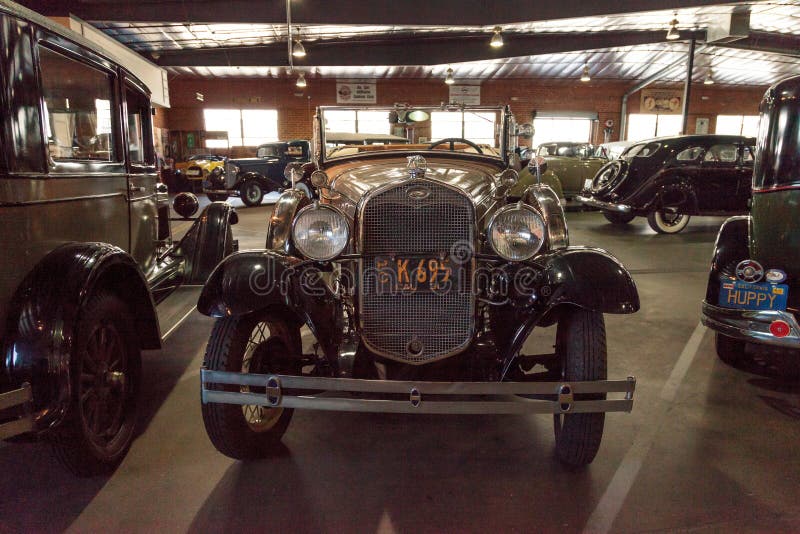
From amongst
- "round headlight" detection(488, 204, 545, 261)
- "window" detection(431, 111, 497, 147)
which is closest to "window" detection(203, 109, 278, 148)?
"window" detection(431, 111, 497, 147)

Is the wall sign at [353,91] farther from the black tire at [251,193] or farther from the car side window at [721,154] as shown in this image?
the car side window at [721,154]

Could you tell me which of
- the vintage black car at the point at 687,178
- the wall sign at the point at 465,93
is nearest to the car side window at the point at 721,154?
the vintage black car at the point at 687,178

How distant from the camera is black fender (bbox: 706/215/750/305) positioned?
3350mm

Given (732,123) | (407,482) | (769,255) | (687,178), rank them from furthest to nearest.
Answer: (732,123) < (687,178) < (769,255) < (407,482)

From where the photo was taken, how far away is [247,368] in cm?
238

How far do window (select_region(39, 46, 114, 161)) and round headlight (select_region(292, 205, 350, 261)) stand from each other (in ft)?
4.02

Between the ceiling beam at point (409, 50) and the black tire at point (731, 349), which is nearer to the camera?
the black tire at point (731, 349)

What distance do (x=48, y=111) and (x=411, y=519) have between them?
2407mm

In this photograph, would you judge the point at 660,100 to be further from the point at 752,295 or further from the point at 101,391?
the point at 101,391

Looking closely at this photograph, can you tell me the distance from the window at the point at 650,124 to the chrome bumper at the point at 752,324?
21649 millimetres

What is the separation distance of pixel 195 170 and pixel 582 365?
17.1 meters

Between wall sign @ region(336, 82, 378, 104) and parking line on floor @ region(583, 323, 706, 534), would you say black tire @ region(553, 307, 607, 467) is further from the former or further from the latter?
wall sign @ region(336, 82, 378, 104)

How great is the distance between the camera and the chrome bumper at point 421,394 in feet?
6.46

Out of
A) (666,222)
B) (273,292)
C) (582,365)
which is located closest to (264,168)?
(666,222)
